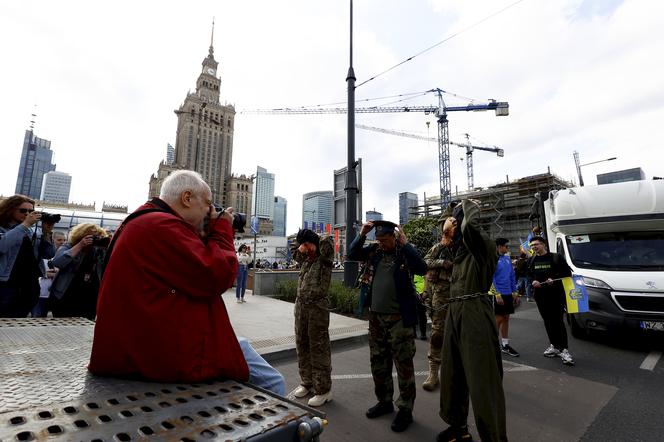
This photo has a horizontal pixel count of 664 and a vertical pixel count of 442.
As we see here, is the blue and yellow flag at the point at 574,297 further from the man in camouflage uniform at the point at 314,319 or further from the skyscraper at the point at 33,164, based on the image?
the skyscraper at the point at 33,164

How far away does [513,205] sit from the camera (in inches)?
1467

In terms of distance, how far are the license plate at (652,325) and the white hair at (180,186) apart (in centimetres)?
730

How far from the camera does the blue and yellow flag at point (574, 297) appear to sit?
5402 mm

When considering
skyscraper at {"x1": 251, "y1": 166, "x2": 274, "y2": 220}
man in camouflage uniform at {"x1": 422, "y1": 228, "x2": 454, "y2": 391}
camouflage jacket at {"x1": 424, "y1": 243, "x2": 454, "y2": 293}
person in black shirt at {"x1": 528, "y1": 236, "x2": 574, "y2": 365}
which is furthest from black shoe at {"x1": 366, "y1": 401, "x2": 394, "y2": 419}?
skyscraper at {"x1": 251, "y1": 166, "x2": 274, "y2": 220}

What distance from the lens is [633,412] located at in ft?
11.3

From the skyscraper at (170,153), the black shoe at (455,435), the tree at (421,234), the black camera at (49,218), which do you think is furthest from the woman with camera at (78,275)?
the skyscraper at (170,153)

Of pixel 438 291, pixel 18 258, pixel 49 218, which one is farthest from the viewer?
pixel 438 291

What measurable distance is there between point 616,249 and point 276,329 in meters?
7.10

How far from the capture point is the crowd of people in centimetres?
132

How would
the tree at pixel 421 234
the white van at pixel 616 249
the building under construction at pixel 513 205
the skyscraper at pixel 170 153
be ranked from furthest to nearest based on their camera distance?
the skyscraper at pixel 170 153 → the building under construction at pixel 513 205 → the tree at pixel 421 234 → the white van at pixel 616 249

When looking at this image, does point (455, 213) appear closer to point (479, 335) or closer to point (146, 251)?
point (479, 335)

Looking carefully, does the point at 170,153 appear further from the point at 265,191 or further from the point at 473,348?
the point at 473,348

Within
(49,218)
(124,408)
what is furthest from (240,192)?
(124,408)

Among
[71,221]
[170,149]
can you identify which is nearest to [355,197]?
[71,221]
